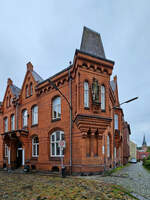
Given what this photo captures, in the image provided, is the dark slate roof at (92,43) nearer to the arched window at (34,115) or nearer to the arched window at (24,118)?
the arched window at (34,115)

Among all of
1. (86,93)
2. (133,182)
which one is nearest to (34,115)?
(86,93)

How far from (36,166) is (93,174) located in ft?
24.9

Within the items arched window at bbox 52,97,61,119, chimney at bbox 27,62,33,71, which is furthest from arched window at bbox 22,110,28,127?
arched window at bbox 52,97,61,119

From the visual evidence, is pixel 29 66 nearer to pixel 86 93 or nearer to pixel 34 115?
pixel 34 115

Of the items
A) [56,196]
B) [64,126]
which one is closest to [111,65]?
[64,126]

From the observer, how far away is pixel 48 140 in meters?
19.2

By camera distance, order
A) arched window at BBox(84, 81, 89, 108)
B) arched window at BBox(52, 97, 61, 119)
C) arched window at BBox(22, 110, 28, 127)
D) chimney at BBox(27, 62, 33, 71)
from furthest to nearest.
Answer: chimney at BBox(27, 62, 33, 71) < arched window at BBox(22, 110, 28, 127) < arched window at BBox(52, 97, 61, 119) < arched window at BBox(84, 81, 89, 108)

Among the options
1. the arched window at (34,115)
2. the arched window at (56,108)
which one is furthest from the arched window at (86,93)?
the arched window at (34,115)

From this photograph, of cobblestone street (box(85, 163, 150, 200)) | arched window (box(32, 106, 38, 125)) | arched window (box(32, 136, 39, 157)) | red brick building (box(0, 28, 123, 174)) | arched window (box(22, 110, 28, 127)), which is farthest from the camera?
arched window (box(22, 110, 28, 127))

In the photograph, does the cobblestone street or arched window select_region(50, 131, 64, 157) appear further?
arched window select_region(50, 131, 64, 157)

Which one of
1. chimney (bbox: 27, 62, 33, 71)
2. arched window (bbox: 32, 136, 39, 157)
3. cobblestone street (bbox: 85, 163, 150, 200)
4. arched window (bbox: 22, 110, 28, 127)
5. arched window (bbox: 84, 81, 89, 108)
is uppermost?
chimney (bbox: 27, 62, 33, 71)

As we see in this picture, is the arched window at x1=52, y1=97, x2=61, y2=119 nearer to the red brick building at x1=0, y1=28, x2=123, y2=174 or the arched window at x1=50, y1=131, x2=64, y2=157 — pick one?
the red brick building at x1=0, y1=28, x2=123, y2=174

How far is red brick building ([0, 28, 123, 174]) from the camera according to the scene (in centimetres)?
1556

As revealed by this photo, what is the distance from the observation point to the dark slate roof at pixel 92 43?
687 inches
